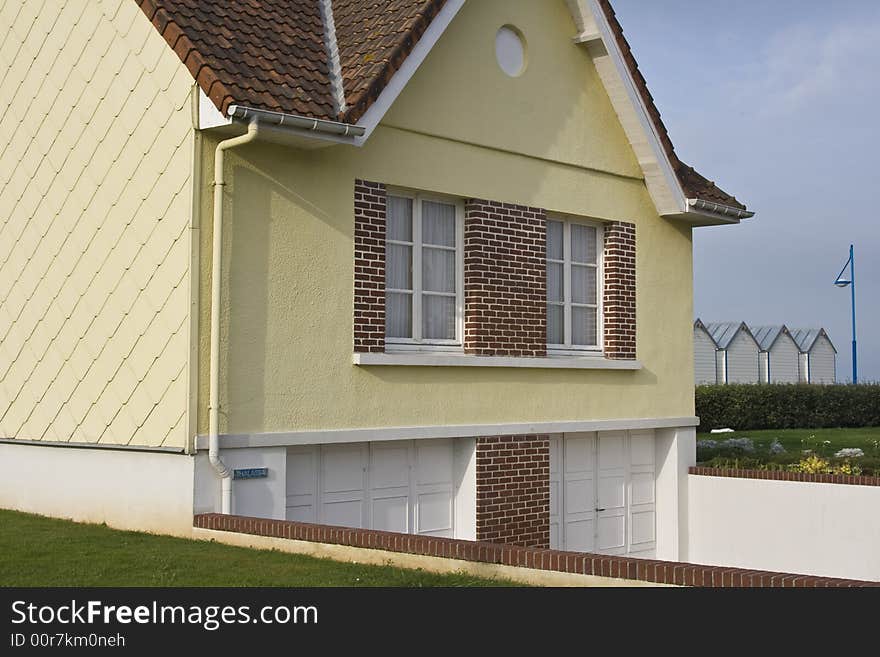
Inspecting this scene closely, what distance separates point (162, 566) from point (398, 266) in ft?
17.2

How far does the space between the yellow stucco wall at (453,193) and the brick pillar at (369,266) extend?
0.44 ft

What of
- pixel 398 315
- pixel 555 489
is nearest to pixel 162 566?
pixel 398 315

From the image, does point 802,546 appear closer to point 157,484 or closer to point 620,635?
point 157,484

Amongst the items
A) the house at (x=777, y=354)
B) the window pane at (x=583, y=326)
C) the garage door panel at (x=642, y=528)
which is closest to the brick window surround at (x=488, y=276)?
the window pane at (x=583, y=326)

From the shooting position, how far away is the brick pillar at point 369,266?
13578mm

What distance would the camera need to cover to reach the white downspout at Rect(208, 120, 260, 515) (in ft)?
39.5

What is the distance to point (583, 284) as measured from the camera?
1691cm

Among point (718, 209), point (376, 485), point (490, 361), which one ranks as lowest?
point (376, 485)

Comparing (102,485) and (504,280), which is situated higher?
(504,280)

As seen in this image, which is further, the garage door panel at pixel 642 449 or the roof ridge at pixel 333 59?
the garage door panel at pixel 642 449

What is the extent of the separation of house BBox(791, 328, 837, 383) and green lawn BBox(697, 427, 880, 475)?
67.2 ft

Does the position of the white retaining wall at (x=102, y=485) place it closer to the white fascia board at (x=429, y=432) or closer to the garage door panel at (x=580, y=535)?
the white fascia board at (x=429, y=432)

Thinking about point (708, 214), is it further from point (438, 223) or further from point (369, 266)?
point (369, 266)

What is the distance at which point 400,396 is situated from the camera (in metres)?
14.0
